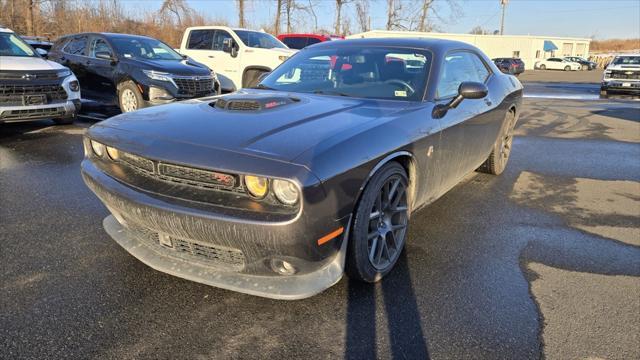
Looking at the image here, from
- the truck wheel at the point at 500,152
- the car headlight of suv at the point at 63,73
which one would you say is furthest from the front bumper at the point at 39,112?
the truck wheel at the point at 500,152

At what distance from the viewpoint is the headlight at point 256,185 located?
2250 mm

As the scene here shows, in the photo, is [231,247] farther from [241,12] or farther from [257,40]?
[241,12]

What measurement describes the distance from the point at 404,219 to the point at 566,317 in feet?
3.53

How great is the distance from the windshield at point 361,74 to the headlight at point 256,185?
151 cm

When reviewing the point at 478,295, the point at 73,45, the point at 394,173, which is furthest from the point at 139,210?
the point at 73,45

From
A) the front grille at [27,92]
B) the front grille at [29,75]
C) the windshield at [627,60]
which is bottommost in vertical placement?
the front grille at [27,92]

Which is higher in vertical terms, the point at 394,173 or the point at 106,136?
the point at 106,136

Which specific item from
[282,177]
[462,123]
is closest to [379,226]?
[282,177]

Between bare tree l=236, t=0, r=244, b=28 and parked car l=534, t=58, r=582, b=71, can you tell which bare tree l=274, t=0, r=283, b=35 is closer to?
bare tree l=236, t=0, r=244, b=28

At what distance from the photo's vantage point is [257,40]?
1141 cm

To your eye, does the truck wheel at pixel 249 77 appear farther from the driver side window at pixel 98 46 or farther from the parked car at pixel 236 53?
the driver side window at pixel 98 46

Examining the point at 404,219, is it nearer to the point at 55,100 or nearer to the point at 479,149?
the point at 479,149

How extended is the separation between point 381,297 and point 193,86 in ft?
22.5

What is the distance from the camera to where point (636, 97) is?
1738cm
